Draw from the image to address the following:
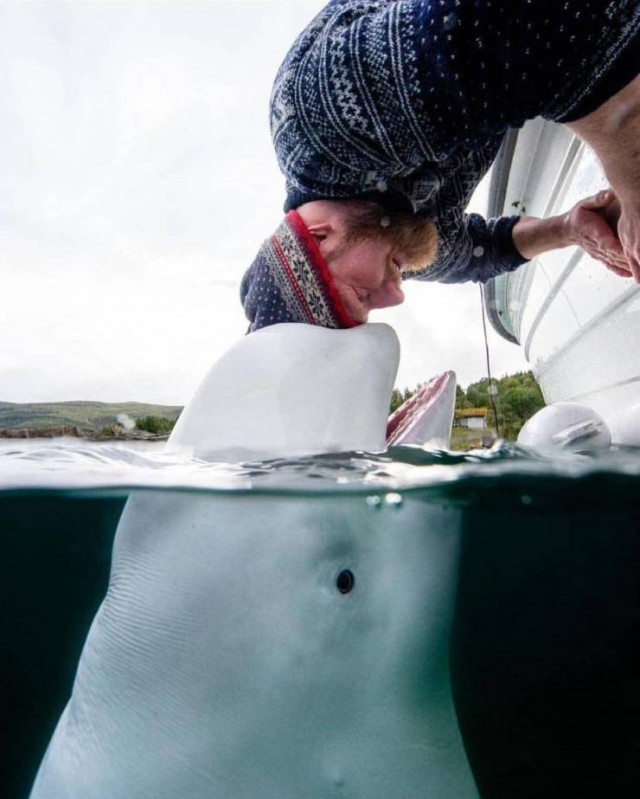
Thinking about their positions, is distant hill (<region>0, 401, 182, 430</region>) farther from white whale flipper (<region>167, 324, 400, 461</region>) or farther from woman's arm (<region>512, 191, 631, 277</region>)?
woman's arm (<region>512, 191, 631, 277</region>)

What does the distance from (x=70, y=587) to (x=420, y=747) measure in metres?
3.41

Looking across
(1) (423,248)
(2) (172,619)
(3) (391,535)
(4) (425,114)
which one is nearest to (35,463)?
(2) (172,619)

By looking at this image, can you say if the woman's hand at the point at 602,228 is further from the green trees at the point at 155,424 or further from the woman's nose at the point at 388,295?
the green trees at the point at 155,424

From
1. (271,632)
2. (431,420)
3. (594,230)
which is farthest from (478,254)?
(271,632)

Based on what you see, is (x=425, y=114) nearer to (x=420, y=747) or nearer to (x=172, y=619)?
(x=172, y=619)

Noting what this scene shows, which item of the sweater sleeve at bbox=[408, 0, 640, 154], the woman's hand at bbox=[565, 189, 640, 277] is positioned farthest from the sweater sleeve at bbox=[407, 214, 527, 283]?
the sweater sleeve at bbox=[408, 0, 640, 154]

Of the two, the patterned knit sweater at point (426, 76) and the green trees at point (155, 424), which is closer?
the patterned knit sweater at point (426, 76)

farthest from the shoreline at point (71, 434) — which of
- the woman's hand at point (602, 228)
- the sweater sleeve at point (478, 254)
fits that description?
the woman's hand at point (602, 228)

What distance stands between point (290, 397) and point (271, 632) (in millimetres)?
561

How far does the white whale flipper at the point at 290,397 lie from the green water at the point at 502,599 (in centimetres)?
14

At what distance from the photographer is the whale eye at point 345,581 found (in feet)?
4.59

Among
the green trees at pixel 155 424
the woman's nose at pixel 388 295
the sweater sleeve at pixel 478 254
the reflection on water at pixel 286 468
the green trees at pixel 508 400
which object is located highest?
the sweater sleeve at pixel 478 254

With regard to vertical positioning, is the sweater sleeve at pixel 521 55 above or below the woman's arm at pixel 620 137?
above

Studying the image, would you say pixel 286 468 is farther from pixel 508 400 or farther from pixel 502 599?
pixel 502 599
